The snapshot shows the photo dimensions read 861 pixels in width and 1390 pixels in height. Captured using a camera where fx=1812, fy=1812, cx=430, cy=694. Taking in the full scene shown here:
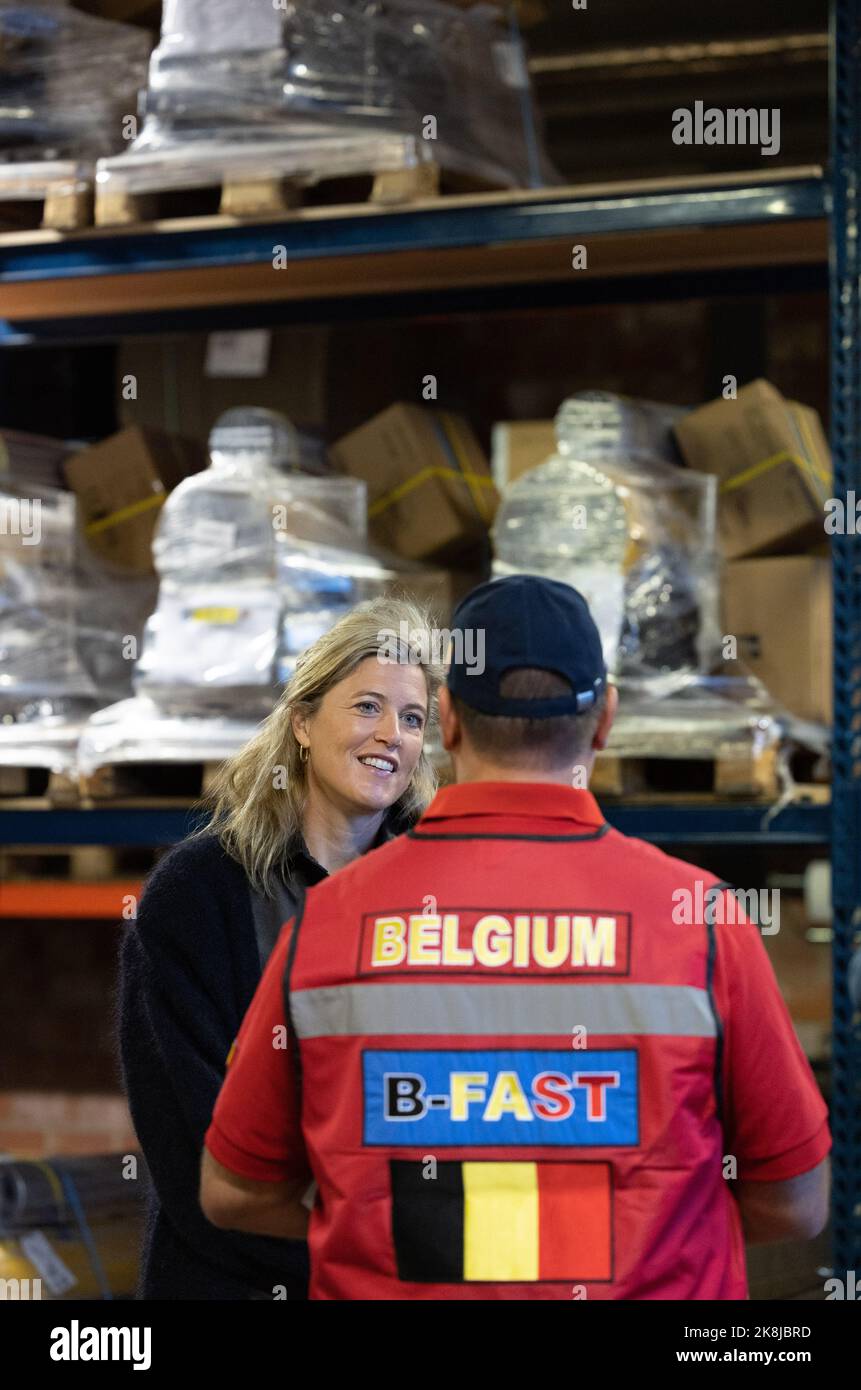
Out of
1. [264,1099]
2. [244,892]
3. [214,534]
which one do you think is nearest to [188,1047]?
[244,892]

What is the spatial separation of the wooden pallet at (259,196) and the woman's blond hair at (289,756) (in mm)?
1690

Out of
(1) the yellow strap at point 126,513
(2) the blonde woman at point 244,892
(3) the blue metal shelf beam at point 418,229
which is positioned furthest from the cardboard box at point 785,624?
(2) the blonde woman at point 244,892

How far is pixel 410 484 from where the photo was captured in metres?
5.01

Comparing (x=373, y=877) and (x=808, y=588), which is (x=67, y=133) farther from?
(x=373, y=877)

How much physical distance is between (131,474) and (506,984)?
352 centimetres

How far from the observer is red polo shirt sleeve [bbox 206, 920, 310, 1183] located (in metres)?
2.13

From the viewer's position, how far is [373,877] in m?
2.13

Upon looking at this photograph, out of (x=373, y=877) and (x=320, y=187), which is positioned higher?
(x=320, y=187)

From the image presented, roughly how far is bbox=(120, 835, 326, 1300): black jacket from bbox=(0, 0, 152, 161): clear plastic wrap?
8.79 ft

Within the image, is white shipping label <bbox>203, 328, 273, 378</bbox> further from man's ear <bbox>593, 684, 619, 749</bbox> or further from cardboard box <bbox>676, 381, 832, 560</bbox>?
man's ear <bbox>593, 684, 619, 749</bbox>

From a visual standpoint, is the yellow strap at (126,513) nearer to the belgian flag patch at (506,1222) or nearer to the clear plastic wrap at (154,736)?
the clear plastic wrap at (154,736)

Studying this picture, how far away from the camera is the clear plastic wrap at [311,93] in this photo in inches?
183

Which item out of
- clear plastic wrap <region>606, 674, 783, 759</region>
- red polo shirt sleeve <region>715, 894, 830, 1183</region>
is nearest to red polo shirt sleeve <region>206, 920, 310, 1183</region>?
red polo shirt sleeve <region>715, 894, 830, 1183</region>

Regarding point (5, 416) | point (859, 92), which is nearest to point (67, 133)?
point (5, 416)
